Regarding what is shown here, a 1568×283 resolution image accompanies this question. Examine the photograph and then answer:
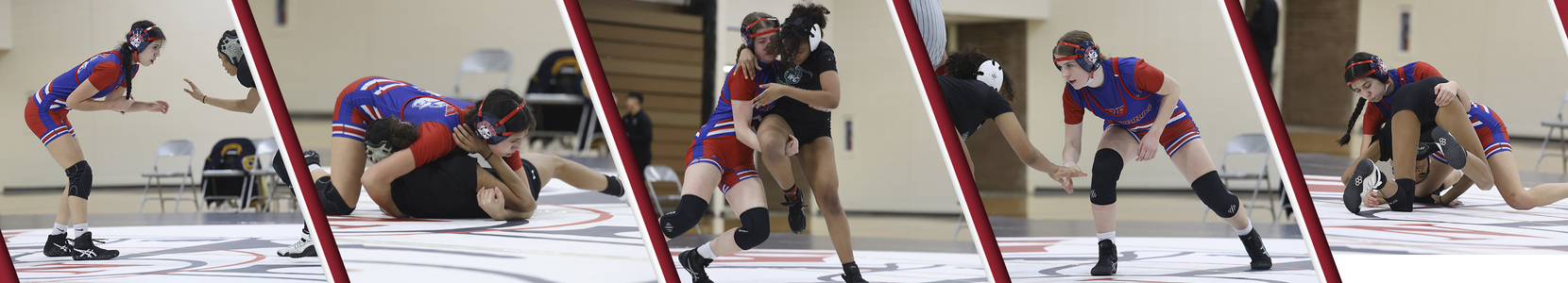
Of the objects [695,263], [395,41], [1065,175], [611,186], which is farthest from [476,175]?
[1065,175]

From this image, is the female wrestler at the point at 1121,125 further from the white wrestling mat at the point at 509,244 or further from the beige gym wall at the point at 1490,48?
the white wrestling mat at the point at 509,244

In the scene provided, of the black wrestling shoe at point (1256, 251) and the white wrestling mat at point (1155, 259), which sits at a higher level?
the black wrestling shoe at point (1256, 251)

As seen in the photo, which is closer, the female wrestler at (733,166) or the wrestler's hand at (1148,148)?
the female wrestler at (733,166)

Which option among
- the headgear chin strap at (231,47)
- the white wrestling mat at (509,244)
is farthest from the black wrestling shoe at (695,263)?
the headgear chin strap at (231,47)

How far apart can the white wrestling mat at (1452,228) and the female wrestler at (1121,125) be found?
0.47 m

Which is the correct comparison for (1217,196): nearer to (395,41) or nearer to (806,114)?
(806,114)

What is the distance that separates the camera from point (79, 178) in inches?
112

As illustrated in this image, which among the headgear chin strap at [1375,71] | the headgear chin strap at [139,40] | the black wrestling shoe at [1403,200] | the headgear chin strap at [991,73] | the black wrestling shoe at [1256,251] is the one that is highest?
the headgear chin strap at [139,40]

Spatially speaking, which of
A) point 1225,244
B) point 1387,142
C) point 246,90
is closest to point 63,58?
point 246,90

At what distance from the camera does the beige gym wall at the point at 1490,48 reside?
8.68 feet

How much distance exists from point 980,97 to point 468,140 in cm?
152

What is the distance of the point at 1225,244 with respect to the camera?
288 centimetres

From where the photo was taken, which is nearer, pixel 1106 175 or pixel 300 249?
pixel 1106 175

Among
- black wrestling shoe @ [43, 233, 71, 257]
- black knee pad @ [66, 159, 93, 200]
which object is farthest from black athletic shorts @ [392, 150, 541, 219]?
black wrestling shoe @ [43, 233, 71, 257]
